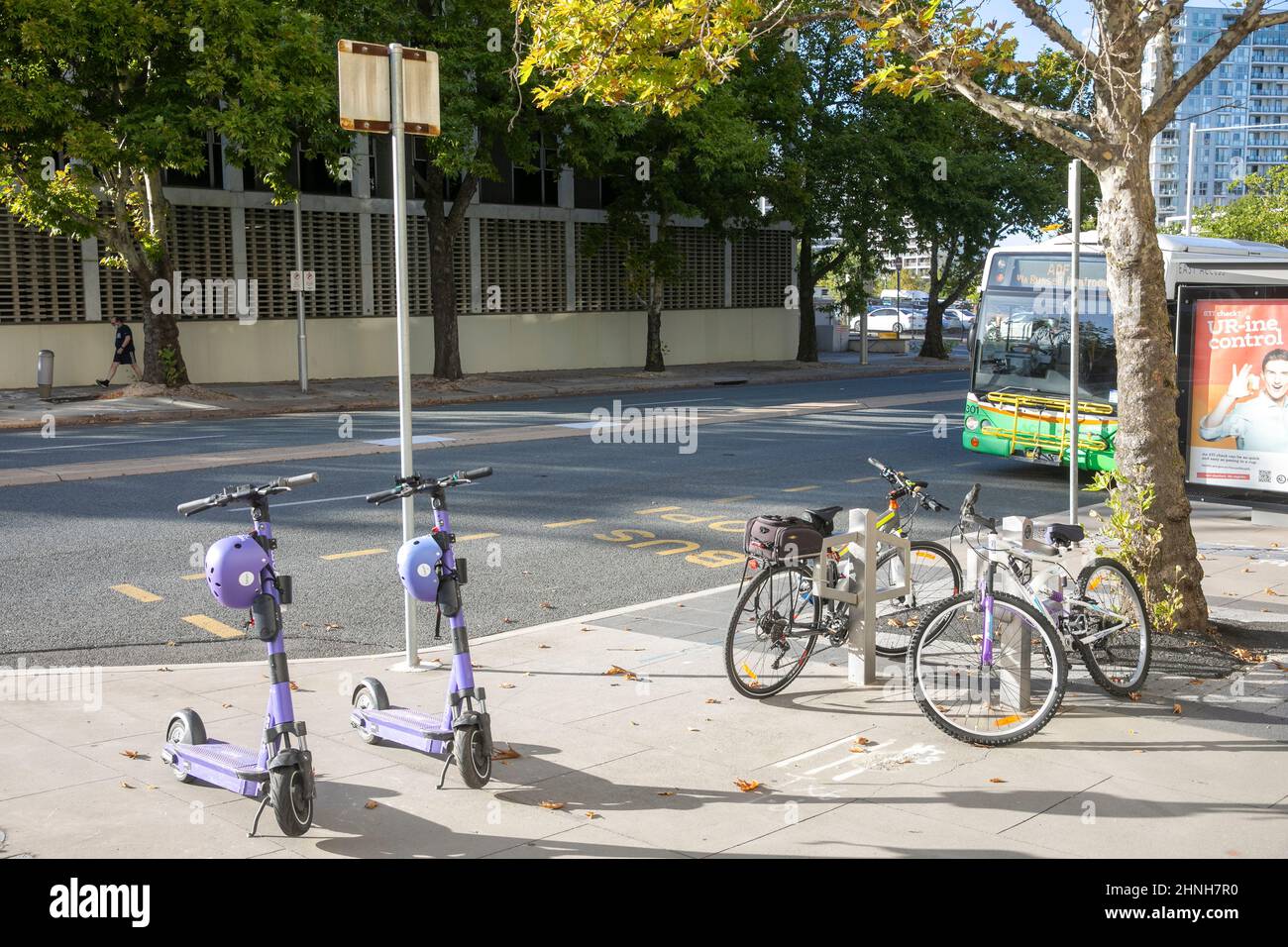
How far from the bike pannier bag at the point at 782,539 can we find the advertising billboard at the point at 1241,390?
15.4 ft

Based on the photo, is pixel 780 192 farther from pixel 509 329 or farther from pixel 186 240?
pixel 186 240

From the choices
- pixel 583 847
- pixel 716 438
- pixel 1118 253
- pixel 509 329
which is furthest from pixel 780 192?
pixel 583 847

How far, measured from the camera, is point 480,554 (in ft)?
39.0

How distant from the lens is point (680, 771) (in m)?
6.15

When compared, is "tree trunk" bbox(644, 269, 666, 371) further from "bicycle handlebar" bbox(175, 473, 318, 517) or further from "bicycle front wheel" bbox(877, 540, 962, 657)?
"bicycle handlebar" bbox(175, 473, 318, 517)

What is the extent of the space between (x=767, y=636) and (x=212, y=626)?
13.5ft

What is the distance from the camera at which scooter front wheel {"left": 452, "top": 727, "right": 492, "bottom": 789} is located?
19.0 ft

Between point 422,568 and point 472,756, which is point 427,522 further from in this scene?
point 472,756

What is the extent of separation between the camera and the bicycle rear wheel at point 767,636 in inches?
292

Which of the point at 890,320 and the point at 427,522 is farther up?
the point at 890,320

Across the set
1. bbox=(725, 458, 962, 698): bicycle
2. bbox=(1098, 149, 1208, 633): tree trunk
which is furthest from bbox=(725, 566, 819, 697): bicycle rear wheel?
bbox=(1098, 149, 1208, 633): tree trunk

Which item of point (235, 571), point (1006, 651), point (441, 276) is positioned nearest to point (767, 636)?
point (1006, 651)

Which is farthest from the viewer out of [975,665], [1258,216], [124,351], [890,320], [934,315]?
[890,320]

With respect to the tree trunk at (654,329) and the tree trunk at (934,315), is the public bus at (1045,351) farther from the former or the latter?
the tree trunk at (934,315)
